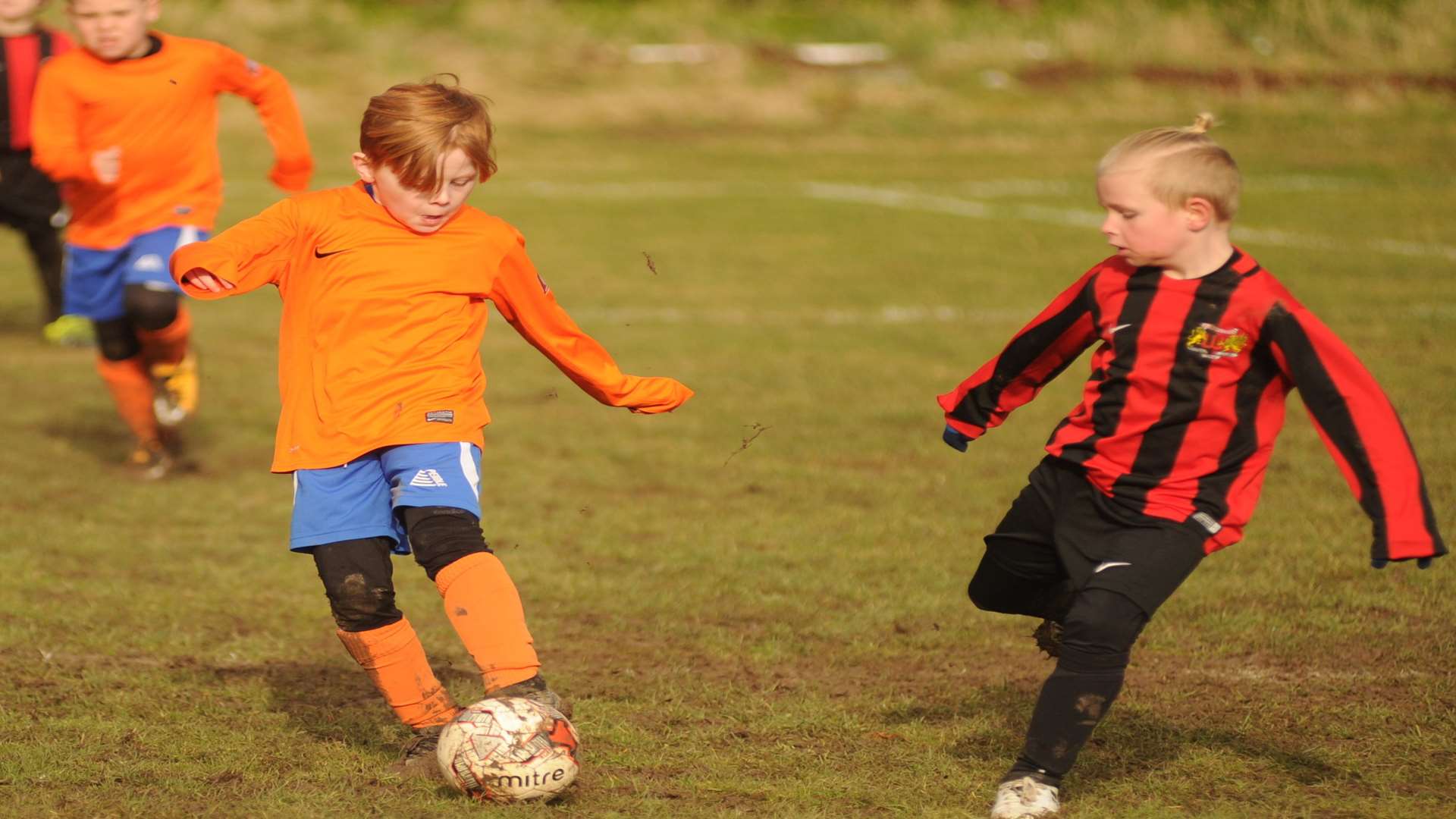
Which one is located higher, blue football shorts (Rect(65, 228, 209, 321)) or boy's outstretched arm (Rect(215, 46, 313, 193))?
boy's outstretched arm (Rect(215, 46, 313, 193))

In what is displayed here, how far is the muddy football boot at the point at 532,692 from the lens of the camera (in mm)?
3910

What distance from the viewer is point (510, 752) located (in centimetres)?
382

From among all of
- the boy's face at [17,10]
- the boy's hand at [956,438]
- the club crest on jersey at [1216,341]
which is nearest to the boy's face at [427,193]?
the boy's hand at [956,438]

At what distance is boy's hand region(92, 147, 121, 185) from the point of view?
6.49 metres

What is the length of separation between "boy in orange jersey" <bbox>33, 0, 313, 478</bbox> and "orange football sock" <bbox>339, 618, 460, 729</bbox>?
3295 millimetres

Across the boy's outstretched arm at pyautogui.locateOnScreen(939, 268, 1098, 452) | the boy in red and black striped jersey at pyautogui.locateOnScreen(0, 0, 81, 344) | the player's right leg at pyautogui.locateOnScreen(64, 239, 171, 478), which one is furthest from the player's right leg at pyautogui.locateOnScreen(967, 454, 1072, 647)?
the boy in red and black striped jersey at pyautogui.locateOnScreen(0, 0, 81, 344)

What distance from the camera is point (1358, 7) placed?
2717 cm

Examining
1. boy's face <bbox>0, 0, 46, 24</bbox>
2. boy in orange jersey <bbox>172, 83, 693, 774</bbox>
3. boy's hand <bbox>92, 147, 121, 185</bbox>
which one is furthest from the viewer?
boy's face <bbox>0, 0, 46, 24</bbox>

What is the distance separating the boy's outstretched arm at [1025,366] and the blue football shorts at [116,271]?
4.01 meters

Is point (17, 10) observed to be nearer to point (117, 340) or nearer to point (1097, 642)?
point (117, 340)

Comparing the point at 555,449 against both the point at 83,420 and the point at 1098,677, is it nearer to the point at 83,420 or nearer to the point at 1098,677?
the point at 83,420

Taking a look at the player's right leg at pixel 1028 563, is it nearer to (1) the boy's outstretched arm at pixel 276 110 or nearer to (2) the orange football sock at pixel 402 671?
(2) the orange football sock at pixel 402 671

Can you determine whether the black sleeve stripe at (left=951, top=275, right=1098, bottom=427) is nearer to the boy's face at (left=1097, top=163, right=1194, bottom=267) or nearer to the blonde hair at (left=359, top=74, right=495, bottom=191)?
the boy's face at (left=1097, top=163, right=1194, bottom=267)

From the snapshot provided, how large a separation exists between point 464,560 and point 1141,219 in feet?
5.56
